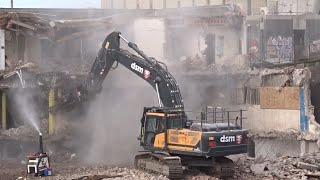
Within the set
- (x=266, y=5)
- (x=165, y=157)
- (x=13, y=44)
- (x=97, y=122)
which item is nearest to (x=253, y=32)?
(x=266, y=5)

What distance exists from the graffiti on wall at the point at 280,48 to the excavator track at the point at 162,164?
673 inches

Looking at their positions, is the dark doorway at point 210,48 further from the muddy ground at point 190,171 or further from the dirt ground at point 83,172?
the dirt ground at point 83,172

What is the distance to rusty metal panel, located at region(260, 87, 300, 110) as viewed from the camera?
90.4ft

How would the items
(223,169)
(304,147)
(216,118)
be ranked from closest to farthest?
1. (223,169)
2. (216,118)
3. (304,147)

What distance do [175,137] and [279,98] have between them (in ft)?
A: 35.5

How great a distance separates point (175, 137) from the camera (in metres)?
19.2

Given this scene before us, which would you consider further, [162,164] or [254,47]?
[254,47]

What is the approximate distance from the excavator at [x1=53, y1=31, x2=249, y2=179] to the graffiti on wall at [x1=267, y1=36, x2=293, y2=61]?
15.3 m

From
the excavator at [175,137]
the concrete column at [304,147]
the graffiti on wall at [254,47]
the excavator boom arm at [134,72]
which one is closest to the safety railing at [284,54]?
the graffiti on wall at [254,47]

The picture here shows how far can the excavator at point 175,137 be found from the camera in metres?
18.5

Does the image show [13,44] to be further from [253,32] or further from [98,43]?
[253,32]

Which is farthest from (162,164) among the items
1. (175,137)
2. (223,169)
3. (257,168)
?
(257,168)

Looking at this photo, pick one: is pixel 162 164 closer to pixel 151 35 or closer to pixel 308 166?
pixel 308 166

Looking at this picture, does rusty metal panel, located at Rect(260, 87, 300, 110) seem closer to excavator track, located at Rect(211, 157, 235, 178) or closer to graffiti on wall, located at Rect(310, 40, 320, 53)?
graffiti on wall, located at Rect(310, 40, 320, 53)
